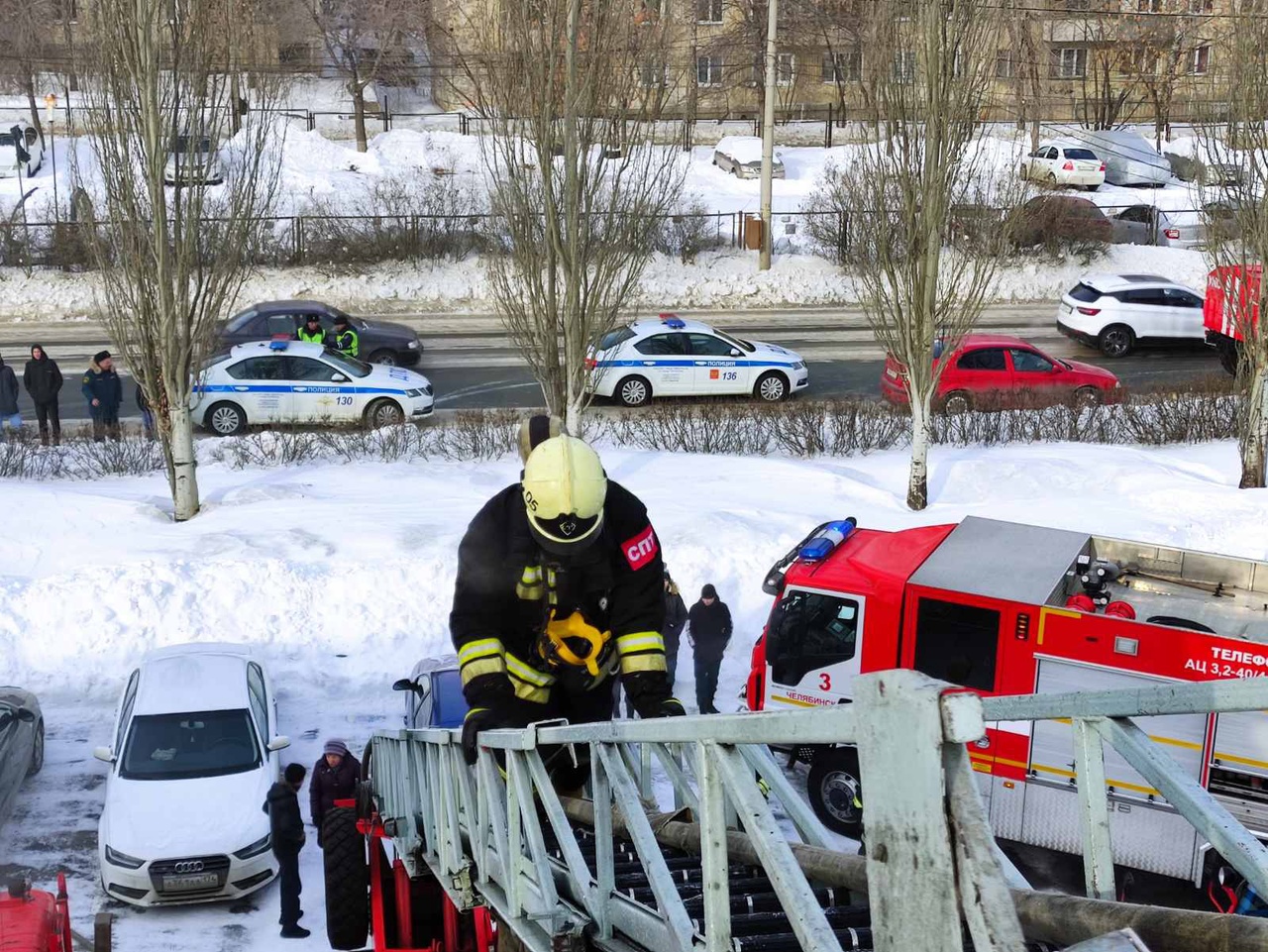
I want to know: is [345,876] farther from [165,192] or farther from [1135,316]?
[1135,316]

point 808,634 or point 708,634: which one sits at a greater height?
point 808,634

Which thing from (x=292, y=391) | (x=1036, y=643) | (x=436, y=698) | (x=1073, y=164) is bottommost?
(x=436, y=698)

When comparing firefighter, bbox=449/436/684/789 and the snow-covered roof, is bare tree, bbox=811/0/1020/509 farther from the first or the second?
firefighter, bbox=449/436/684/789

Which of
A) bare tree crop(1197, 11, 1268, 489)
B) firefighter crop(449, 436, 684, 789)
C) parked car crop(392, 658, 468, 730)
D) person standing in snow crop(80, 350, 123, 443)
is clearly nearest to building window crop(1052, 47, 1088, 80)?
bare tree crop(1197, 11, 1268, 489)

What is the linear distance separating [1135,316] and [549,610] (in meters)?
22.7

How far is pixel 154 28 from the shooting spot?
1362cm

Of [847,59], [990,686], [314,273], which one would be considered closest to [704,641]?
[990,686]

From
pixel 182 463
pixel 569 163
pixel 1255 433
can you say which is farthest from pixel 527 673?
pixel 1255 433

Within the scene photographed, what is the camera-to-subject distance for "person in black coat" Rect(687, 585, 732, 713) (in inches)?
459

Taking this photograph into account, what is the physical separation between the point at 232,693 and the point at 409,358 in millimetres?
14822

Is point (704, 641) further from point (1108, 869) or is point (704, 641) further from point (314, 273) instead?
point (314, 273)

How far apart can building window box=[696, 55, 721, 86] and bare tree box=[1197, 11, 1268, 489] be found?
29940mm

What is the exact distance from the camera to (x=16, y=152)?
113 ft

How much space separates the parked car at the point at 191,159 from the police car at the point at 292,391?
5.87 m
